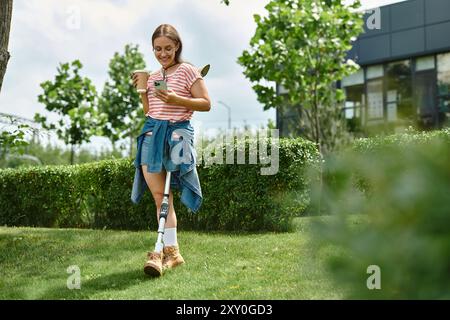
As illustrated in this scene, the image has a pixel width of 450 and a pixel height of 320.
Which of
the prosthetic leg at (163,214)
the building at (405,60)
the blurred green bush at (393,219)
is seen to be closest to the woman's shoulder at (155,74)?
the prosthetic leg at (163,214)

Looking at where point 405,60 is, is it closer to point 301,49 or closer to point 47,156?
point 301,49

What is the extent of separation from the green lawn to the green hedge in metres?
0.55

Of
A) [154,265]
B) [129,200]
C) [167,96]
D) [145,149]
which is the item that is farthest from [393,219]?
[129,200]

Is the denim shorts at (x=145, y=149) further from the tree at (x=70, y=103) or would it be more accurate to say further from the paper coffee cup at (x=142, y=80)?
the tree at (x=70, y=103)

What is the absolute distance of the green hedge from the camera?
725 centimetres

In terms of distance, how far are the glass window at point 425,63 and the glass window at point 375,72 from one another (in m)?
1.66

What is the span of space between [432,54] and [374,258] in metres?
21.6

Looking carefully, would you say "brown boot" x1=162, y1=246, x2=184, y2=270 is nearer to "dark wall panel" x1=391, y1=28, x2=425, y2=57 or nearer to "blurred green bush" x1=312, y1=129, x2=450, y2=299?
"blurred green bush" x1=312, y1=129, x2=450, y2=299

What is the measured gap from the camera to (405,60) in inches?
853

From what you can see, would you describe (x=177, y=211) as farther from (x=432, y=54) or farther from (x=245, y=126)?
(x=432, y=54)

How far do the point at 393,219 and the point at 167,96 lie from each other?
10.6 ft

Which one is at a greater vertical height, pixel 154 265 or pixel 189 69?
pixel 189 69

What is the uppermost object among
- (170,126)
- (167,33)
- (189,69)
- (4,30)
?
(4,30)

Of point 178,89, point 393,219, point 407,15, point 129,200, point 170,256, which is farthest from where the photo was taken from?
point 407,15
